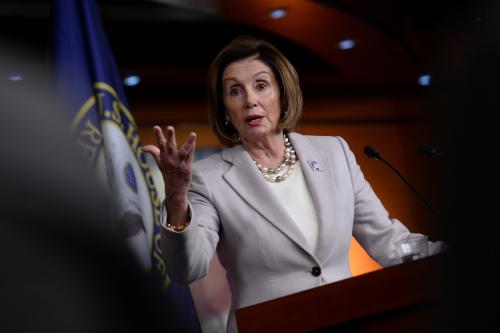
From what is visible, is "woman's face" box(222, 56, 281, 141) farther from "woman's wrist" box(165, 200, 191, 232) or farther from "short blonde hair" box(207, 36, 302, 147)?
"woman's wrist" box(165, 200, 191, 232)

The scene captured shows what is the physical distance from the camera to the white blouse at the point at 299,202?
205 centimetres

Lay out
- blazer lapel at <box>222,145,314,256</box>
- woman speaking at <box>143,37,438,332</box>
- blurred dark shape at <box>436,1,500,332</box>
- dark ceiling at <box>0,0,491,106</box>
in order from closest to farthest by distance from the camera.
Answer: blurred dark shape at <box>436,1,500,332</box>, woman speaking at <box>143,37,438,332</box>, blazer lapel at <box>222,145,314,256</box>, dark ceiling at <box>0,0,491,106</box>

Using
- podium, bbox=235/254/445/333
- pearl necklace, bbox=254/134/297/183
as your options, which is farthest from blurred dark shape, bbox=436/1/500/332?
pearl necklace, bbox=254/134/297/183

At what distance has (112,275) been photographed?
158cm

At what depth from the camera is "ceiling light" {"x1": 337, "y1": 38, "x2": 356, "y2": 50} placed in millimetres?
5520

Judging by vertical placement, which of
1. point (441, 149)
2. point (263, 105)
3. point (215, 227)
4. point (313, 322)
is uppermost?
point (263, 105)

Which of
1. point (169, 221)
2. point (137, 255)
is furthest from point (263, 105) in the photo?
point (137, 255)

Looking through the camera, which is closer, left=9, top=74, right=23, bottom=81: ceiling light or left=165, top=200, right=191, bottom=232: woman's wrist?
left=165, top=200, right=191, bottom=232: woman's wrist

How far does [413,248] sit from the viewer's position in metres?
1.84

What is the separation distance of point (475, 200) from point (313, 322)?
3.19 feet

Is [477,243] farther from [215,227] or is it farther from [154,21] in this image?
[154,21]

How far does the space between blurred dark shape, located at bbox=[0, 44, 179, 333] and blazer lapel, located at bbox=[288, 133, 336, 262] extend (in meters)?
0.51

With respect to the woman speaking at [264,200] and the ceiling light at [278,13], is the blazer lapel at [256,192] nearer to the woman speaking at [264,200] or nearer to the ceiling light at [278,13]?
the woman speaking at [264,200]

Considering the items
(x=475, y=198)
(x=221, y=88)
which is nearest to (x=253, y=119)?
(x=221, y=88)
